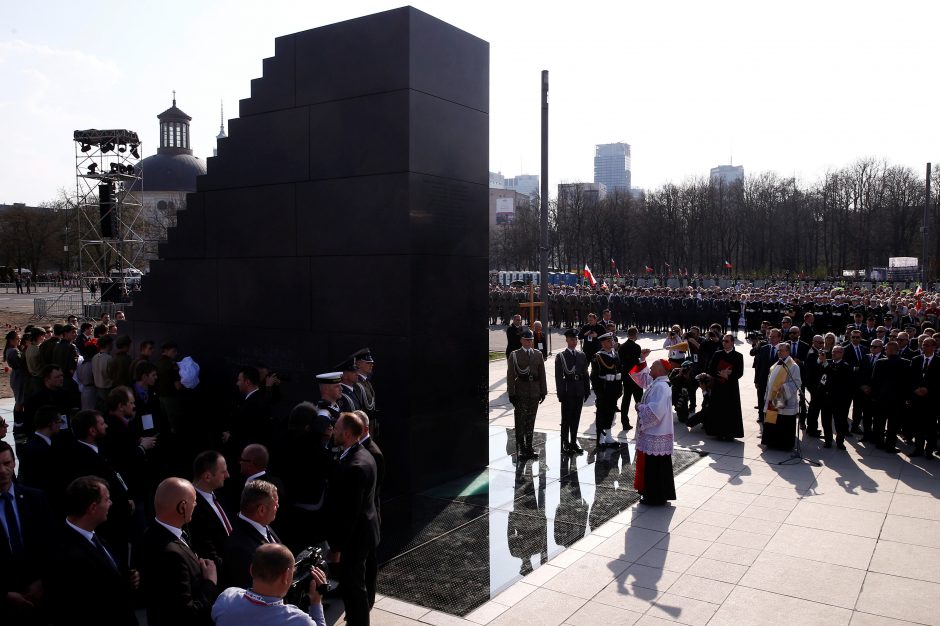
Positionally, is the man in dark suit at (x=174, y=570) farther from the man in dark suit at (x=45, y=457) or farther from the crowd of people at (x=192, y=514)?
the man in dark suit at (x=45, y=457)

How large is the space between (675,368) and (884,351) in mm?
3640

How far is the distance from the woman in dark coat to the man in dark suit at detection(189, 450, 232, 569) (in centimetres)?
952

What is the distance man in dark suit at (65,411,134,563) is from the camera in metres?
5.47

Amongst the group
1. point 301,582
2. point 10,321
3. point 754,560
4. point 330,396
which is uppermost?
point 330,396

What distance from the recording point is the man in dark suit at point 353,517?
5.01 m

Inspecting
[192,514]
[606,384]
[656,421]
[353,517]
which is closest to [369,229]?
[656,421]

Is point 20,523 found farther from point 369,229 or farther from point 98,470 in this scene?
point 369,229

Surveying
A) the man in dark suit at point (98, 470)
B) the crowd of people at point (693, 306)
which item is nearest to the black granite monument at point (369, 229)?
the man in dark suit at point (98, 470)

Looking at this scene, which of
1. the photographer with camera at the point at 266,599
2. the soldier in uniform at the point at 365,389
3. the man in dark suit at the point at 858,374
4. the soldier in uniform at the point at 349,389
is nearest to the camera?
the photographer with camera at the point at 266,599

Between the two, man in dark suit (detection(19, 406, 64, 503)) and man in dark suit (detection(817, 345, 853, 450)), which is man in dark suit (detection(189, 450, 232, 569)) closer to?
man in dark suit (detection(19, 406, 64, 503))

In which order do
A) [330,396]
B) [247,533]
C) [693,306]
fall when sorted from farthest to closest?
[693,306]
[330,396]
[247,533]

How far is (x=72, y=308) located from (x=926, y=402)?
132 feet

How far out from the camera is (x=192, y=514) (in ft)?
13.5

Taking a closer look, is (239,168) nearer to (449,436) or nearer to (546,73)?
(449,436)
